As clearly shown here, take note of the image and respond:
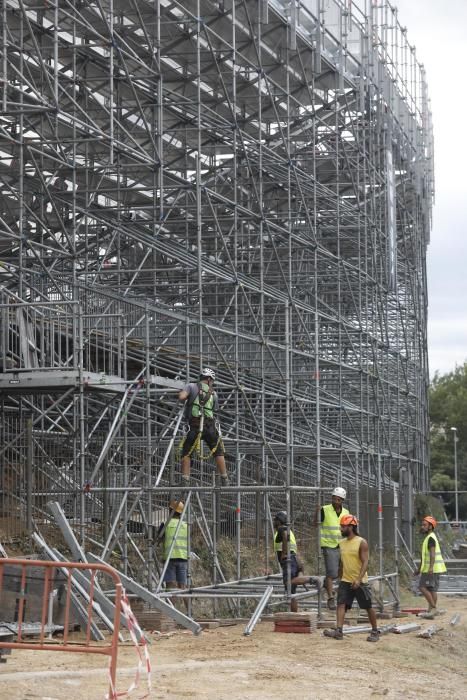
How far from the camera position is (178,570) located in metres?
20.4

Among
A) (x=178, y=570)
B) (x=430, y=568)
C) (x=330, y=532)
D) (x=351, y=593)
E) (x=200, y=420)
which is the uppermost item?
(x=200, y=420)

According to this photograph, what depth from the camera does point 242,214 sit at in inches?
1248

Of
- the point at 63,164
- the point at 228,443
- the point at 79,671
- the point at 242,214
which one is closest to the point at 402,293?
the point at 242,214

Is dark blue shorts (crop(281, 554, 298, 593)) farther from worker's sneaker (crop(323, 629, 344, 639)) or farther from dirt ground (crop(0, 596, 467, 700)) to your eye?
worker's sneaker (crop(323, 629, 344, 639))

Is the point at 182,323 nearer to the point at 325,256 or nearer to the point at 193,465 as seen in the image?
the point at 193,465

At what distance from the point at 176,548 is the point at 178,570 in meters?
0.35

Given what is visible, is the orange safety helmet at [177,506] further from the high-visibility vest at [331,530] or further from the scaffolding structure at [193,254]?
the high-visibility vest at [331,530]

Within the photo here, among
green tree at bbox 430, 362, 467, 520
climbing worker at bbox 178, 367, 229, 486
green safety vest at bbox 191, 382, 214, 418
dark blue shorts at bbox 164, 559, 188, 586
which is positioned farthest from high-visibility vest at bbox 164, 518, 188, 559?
green tree at bbox 430, 362, 467, 520

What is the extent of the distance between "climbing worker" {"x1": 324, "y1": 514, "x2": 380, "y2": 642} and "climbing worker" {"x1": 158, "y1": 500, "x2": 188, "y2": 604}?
A: 286cm

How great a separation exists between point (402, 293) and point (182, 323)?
78.7ft

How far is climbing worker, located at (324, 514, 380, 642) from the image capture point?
58.6 feet

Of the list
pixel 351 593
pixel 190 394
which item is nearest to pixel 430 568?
pixel 351 593

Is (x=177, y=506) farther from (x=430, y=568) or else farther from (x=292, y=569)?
(x=430, y=568)

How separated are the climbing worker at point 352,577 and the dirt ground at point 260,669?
0.79 feet
